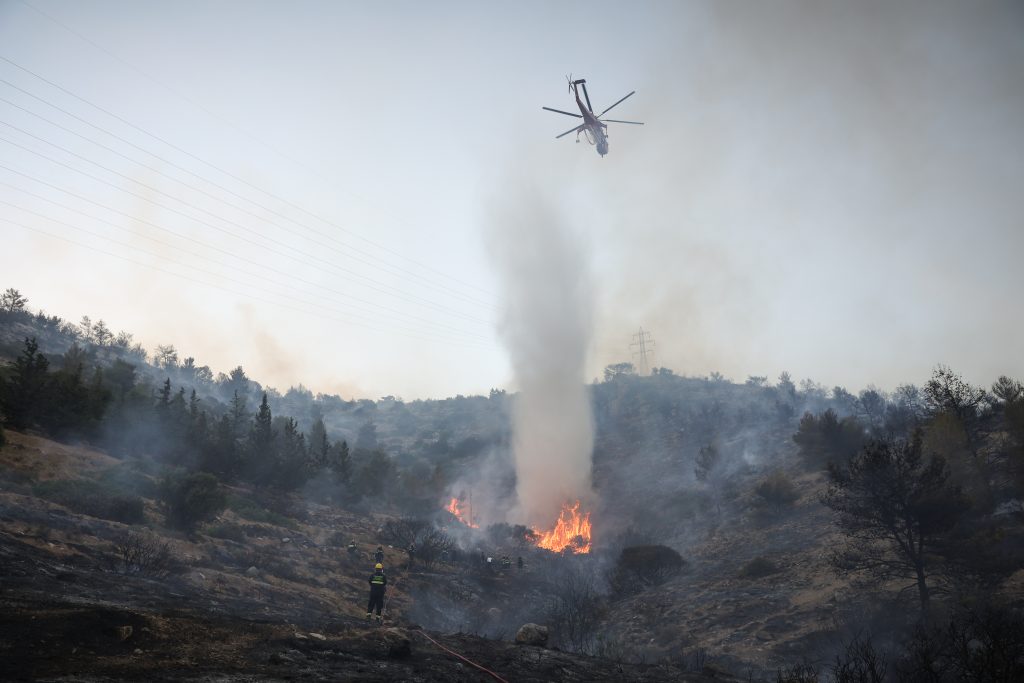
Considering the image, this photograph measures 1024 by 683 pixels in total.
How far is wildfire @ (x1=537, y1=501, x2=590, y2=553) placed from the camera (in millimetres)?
40250

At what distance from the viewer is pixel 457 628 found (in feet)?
70.6

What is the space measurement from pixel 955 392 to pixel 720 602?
58.8ft

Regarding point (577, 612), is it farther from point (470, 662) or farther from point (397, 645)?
point (397, 645)

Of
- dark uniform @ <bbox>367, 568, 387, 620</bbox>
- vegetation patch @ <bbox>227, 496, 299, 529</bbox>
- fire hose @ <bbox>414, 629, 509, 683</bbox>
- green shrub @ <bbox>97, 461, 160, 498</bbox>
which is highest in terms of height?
green shrub @ <bbox>97, 461, 160, 498</bbox>

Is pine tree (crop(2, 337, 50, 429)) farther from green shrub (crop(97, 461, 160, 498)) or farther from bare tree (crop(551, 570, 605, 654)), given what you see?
bare tree (crop(551, 570, 605, 654))

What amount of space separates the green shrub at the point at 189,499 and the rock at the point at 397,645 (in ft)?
46.8

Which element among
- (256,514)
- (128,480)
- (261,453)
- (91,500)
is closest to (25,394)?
(128,480)

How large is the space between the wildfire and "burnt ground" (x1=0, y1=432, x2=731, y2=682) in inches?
633

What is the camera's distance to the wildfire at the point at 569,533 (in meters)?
40.2

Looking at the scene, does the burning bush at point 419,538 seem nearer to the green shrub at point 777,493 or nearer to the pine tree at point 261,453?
the pine tree at point 261,453

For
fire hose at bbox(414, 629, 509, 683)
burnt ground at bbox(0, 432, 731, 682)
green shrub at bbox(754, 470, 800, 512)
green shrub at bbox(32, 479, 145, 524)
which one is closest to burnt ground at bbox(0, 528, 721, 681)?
burnt ground at bbox(0, 432, 731, 682)

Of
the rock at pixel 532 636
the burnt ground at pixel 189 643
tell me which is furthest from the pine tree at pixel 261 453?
the rock at pixel 532 636

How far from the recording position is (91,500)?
63.1 feet

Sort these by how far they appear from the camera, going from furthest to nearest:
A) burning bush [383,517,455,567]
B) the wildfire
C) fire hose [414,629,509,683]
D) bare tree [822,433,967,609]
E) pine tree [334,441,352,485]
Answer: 1. pine tree [334,441,352,485]
2. the wildfire
3. burning bush [383,517,455,567]
4. bare tree [822,433,967,609]
5. fire hose [414,629,509,683]
